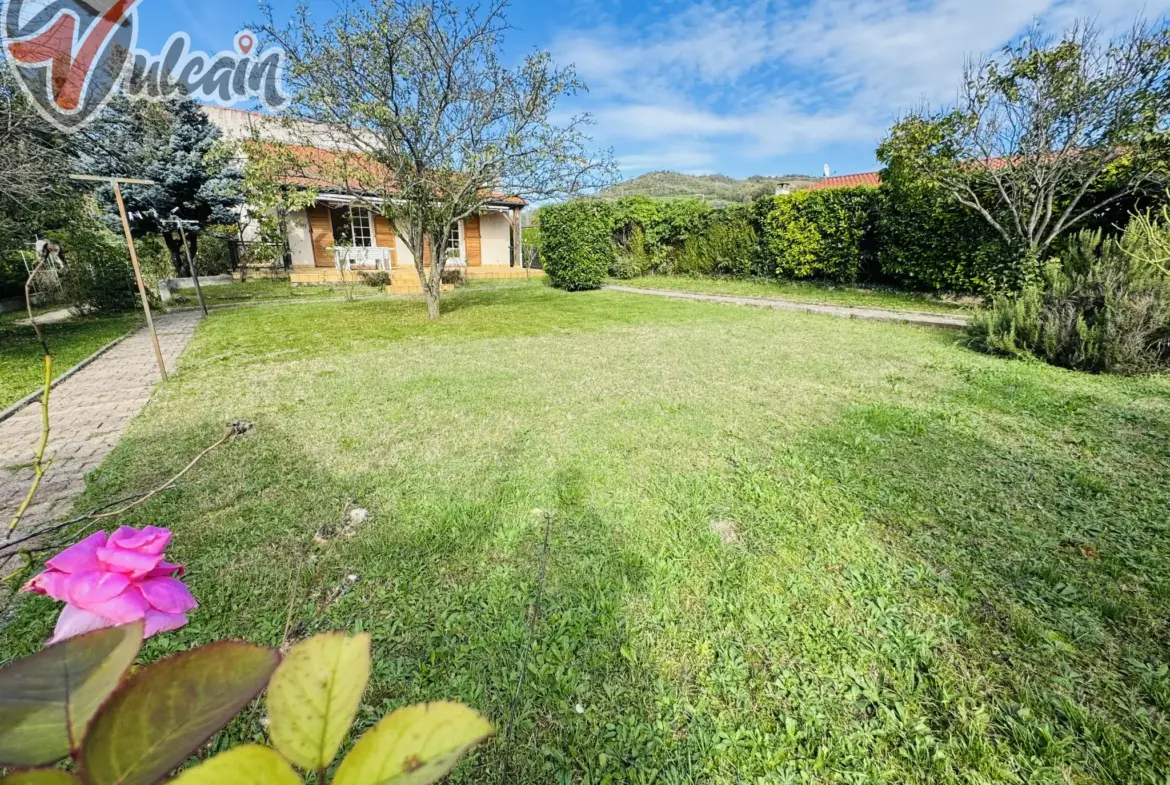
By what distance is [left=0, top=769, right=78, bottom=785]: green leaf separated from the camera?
0.24 meters

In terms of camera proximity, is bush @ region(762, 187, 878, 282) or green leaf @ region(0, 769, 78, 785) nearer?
green leaf @ region(0, 769, 78, 785)

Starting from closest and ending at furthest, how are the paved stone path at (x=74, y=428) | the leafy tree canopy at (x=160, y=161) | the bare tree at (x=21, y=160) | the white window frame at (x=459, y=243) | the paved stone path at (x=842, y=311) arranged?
the paved stone path at (x=74, y=428) < the bare tree at (x=21, y=160) < the paved stone path at (x=842, y=311) < the leafy tree canopy at (x=160, y=161) < the white window frame at (x=459, y=243)

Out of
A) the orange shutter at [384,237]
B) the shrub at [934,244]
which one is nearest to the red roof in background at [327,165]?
the orange shutter at [384,237]

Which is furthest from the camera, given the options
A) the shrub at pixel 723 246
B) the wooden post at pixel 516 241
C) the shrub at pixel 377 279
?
the wooden post at pixel 516 241

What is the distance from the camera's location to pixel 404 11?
701 cm

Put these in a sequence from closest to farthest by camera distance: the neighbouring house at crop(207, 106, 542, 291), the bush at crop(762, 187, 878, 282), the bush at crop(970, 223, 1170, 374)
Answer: the bush at crop(970, 223, 1170, 374)
the bush at crop(762, 187, 878, 282)
the neighbouring house at crop(207, 106, 542, 291)

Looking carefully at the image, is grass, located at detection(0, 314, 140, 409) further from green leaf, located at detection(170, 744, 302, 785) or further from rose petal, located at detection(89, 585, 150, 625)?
green leaf, located at detection(170, 744, 302, 785)

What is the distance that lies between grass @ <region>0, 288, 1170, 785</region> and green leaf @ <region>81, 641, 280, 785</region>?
32cm

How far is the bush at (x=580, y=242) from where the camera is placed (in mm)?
13875

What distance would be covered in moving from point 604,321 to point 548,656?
7.43 m

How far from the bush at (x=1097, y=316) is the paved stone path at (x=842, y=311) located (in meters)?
1.85

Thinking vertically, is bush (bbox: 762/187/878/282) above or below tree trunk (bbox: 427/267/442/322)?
above

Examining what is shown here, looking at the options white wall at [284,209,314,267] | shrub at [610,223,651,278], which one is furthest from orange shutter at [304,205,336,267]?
shrub at [610,223,651,278]

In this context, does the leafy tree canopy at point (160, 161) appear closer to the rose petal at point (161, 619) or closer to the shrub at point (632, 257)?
the shrub at point (632, 257)
